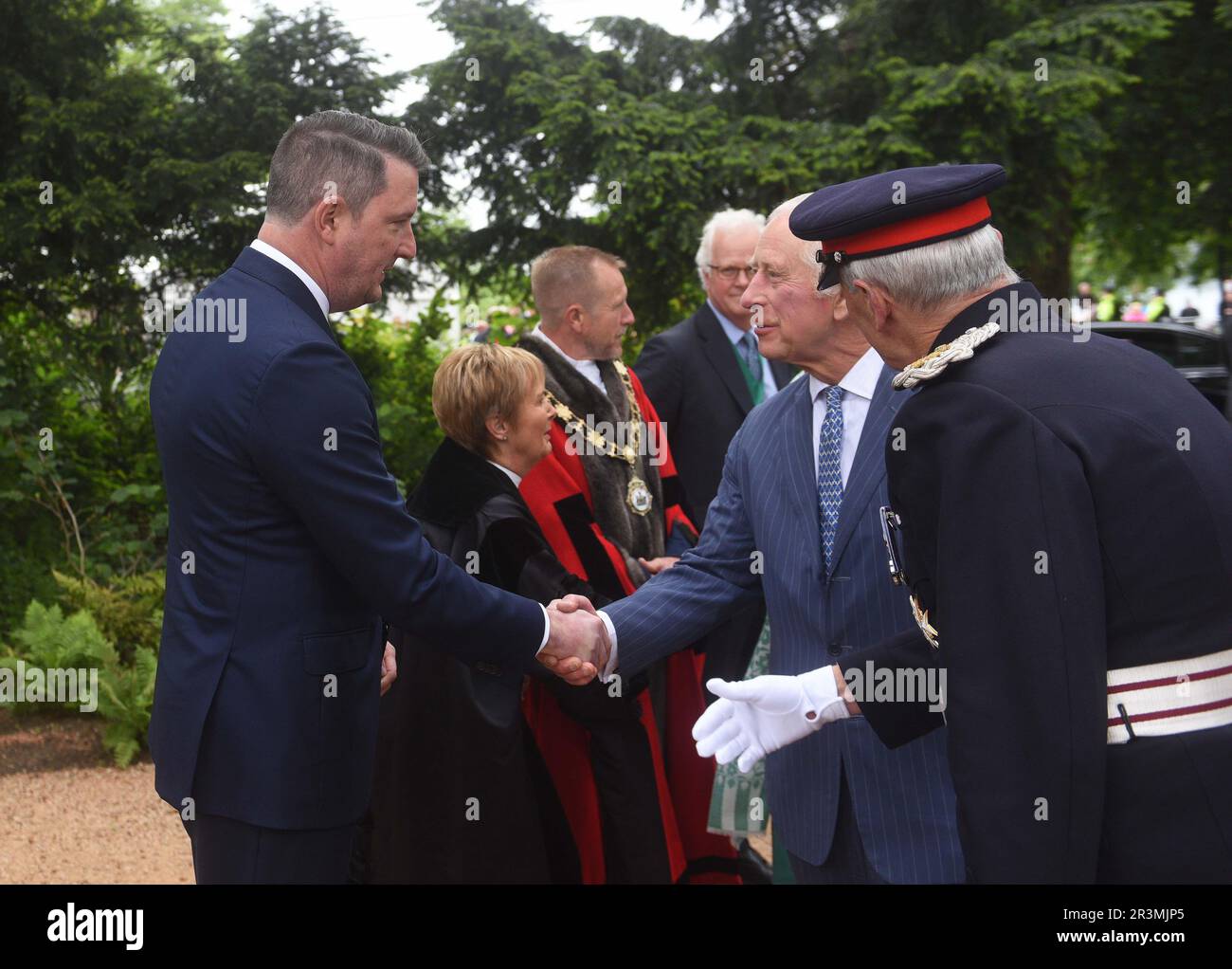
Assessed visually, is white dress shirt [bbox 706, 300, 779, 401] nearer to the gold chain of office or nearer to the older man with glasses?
the older man with glasses

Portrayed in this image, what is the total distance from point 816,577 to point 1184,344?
16.4m

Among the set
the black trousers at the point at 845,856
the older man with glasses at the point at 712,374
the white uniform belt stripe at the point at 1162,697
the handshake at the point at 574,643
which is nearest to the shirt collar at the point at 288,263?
the handshake at the point at 574,643

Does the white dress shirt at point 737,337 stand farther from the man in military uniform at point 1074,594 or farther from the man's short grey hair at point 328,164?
the man in military uniform at point 1074,594

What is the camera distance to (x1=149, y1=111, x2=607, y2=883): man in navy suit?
271 cm

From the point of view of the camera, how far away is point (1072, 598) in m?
1.94

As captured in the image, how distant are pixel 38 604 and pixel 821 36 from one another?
303 inches

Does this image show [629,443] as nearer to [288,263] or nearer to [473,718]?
[473,718]

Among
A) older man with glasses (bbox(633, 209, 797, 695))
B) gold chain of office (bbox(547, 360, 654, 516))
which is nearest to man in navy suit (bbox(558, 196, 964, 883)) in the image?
gold chain of office (bbox(547, 360, 654, 516))

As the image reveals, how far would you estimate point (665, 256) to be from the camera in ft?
34.6

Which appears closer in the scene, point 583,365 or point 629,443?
point 629,443

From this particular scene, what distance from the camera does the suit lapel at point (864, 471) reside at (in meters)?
3.04

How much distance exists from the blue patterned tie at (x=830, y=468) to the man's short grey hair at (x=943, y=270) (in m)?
0.88

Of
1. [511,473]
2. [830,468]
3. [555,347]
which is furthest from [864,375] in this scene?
[555,347]

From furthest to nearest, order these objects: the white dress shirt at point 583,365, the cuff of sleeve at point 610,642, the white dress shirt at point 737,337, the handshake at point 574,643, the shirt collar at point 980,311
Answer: the white dress shirt at point 737,337, the white dress shirt at point 583,365, the cuff of sleeve at point 610,642, the handshake at point 574,643, the shirt collar at point 980,311
